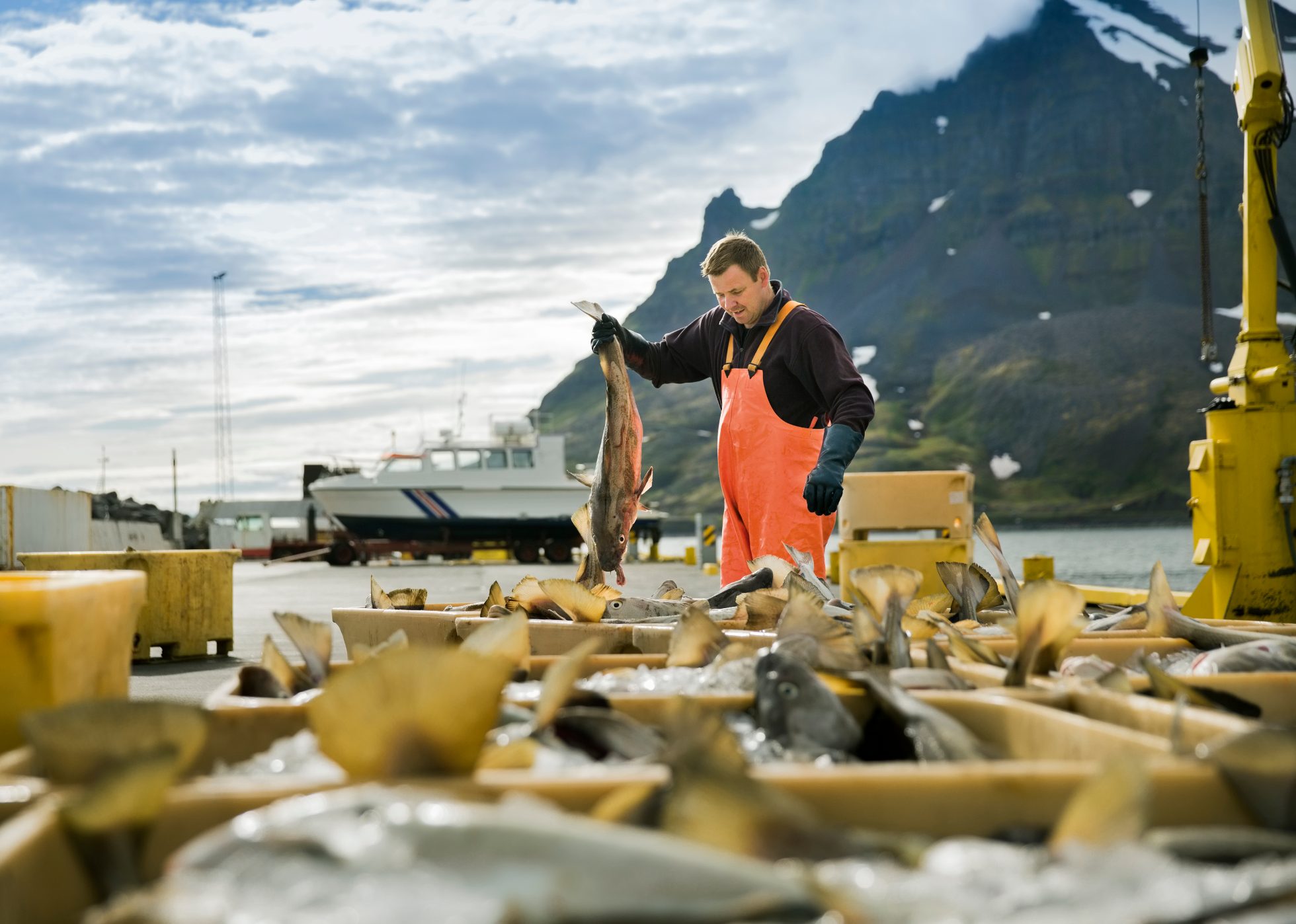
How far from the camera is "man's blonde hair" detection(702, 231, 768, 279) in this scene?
4539mm

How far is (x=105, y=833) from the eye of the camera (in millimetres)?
969

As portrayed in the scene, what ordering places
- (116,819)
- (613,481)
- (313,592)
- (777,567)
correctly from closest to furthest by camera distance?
(116,819)
(777,567)
(613,481)
(313,592)

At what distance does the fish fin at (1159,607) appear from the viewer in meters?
2.44

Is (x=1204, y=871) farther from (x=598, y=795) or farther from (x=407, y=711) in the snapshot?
(x=407, y=711)

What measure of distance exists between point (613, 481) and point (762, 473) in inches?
27.1

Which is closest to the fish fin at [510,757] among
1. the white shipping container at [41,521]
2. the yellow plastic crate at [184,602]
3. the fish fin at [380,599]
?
the fish fin at [380,599]

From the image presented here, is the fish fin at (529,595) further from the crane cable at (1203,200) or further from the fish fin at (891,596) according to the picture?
the crane cable at (1203,200)

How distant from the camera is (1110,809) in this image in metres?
0.98

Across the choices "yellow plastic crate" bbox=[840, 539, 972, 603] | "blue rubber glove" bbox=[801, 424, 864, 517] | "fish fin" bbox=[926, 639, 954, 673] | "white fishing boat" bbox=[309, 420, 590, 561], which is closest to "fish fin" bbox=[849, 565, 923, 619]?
"fish fin" bbox=[926, 639, 954, 673]

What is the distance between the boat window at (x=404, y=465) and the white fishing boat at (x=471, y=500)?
7cm

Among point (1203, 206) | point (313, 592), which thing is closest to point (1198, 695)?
point (1203, 206)

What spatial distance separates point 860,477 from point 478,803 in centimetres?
823

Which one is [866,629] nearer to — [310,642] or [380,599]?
[310,642]

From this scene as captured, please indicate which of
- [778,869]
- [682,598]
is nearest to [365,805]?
[778,869]
